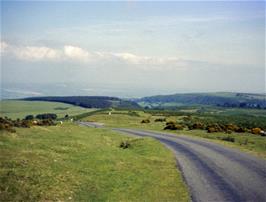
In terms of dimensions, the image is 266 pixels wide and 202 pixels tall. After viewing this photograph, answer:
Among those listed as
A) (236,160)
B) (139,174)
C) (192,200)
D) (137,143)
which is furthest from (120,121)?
(192,200)

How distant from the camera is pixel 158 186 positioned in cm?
2005

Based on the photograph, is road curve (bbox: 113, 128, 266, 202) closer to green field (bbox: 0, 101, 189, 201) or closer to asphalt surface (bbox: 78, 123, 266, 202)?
asphalt surface (bbox: 78, 123, 266, 202)

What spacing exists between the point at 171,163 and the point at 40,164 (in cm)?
958

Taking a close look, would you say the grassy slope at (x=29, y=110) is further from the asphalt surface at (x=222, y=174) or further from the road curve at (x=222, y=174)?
the asphalt surface at (x=222, y=174)

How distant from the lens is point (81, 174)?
2092 cm

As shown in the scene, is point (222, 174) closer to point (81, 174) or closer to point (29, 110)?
point (81, 174)

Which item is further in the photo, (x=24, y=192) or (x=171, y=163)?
(x=171, y=163)

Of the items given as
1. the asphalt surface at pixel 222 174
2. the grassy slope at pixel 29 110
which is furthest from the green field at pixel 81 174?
the grassy slope at pixel 29 110

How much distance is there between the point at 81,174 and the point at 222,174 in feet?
27.2

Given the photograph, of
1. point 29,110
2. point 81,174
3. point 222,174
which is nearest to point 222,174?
point 222,174

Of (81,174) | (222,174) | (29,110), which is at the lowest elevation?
(29,110)

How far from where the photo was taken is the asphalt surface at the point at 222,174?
18438mm

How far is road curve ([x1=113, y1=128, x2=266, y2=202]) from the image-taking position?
18.5m

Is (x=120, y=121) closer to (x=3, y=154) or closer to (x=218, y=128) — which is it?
(x=218, y=128)
